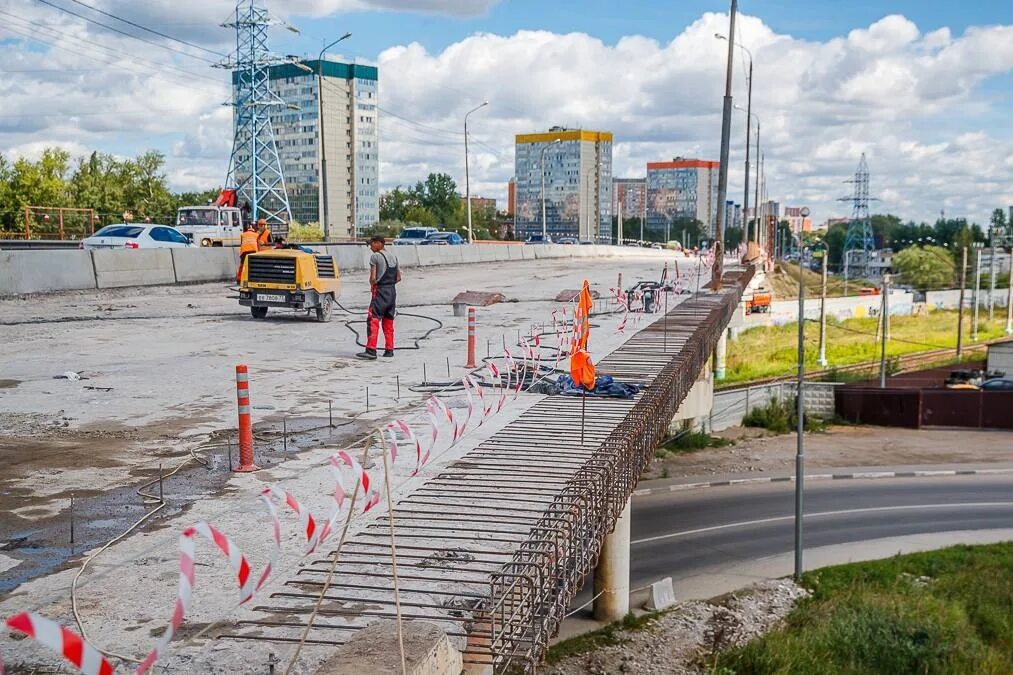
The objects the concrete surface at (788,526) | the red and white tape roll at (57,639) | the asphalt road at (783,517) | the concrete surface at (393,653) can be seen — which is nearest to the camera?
the red and white tape roll at (57,639)

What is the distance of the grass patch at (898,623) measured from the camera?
19.0 metres

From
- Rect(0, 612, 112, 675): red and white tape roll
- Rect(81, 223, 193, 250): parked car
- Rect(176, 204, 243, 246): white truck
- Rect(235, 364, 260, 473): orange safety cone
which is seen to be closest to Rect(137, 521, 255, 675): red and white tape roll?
Rect(0, 612, 112, 675): red and white tape roll

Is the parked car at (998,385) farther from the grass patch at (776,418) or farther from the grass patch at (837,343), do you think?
the grass patch at (837,343)

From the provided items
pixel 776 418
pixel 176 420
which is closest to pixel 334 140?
pixel 776 418

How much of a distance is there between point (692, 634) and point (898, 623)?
5200mm

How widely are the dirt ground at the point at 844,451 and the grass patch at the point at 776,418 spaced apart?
0.68 meters

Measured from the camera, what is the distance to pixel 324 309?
78.6 ft

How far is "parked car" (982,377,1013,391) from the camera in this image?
53.5 m

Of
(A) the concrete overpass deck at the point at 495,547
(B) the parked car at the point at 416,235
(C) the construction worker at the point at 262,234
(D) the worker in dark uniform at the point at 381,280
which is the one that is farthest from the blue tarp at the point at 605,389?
(B) the parked car at the point at 416,235

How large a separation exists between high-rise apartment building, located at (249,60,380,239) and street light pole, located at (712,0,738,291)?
68674 mm

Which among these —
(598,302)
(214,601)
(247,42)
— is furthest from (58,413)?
(247,42)

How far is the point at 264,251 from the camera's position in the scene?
22.9 metres

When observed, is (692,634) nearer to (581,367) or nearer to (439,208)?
(581,367)

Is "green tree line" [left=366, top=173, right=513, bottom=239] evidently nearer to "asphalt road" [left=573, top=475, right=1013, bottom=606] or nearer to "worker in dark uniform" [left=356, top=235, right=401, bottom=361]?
"asphalt road" [left=573, top=475, right=1013, bottom=606]
